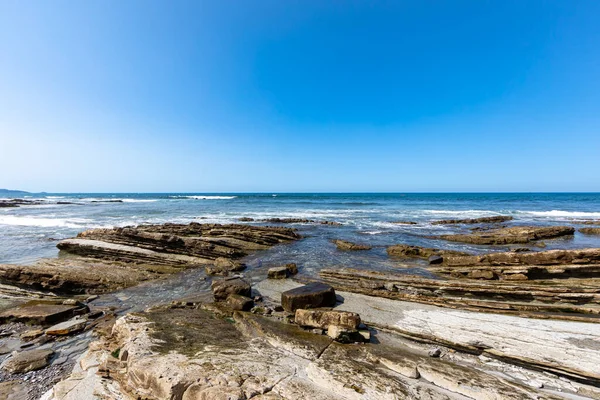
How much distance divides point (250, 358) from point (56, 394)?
2.91 metres

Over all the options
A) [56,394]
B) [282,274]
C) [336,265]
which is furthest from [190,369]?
[336,265]

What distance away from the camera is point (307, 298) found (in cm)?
726

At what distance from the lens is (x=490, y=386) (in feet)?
12.7

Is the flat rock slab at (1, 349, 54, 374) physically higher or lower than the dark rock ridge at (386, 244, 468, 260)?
higher

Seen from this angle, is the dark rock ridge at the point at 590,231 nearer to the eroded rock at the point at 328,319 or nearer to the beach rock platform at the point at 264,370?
the beach rock platform at the point at 264,370

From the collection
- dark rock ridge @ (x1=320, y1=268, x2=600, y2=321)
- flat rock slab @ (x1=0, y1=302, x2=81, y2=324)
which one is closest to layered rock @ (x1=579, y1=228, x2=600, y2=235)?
dark rock ridge @ (x1=320, y1=268, x2=600, y2=321)

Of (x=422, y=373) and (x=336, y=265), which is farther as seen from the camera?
(x=336, y=265)

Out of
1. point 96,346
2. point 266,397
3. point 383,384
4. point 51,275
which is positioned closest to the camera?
point 266,397

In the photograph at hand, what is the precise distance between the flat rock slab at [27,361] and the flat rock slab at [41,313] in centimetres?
159

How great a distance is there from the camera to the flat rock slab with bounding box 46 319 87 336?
6.16m

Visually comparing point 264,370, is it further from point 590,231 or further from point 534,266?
point 590,231

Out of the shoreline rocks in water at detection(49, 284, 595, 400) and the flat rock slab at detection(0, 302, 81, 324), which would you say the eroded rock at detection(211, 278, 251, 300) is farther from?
the flat rock slab at detection(0, 302, 81, 324)

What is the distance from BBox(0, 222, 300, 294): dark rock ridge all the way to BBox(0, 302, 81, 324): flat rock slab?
211 cm

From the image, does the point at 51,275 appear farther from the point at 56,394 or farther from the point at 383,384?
the point at 383,384
